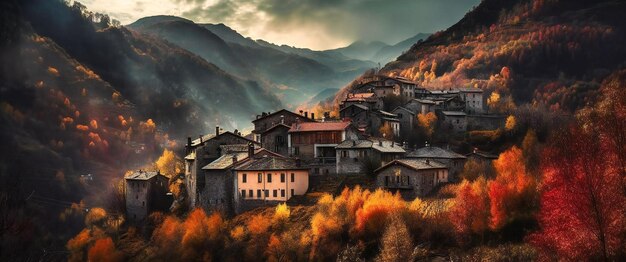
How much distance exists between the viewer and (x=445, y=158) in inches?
2852

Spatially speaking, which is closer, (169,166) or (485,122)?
(485,122)

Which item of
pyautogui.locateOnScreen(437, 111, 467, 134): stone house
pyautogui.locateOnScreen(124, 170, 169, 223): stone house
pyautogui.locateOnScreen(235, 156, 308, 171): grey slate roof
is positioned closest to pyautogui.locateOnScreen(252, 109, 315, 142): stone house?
pyautogui.locateOnScreen(124, 170, 169, 223): stone house

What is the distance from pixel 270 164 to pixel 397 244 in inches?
876

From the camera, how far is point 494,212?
2064 inches

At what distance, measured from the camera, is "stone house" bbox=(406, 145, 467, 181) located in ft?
235

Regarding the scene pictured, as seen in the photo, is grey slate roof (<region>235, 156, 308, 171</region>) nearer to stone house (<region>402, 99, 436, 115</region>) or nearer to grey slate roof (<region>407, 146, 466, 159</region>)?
grey slate roof (<region>407, 146, 466, 159</region>)

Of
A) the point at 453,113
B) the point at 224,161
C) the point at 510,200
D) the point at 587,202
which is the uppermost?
the point at 453,113

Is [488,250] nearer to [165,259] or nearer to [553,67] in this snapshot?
[165,259]

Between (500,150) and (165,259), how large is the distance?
148 ft

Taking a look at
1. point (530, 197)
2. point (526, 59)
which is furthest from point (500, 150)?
point (526, 59)

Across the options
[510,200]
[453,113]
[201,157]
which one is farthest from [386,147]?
[453,113]

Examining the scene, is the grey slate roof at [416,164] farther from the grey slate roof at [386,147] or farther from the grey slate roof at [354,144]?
the grey slate roof at [354,144]

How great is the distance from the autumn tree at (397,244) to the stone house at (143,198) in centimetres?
4007

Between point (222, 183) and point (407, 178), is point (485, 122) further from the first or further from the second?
point (222, 183)
